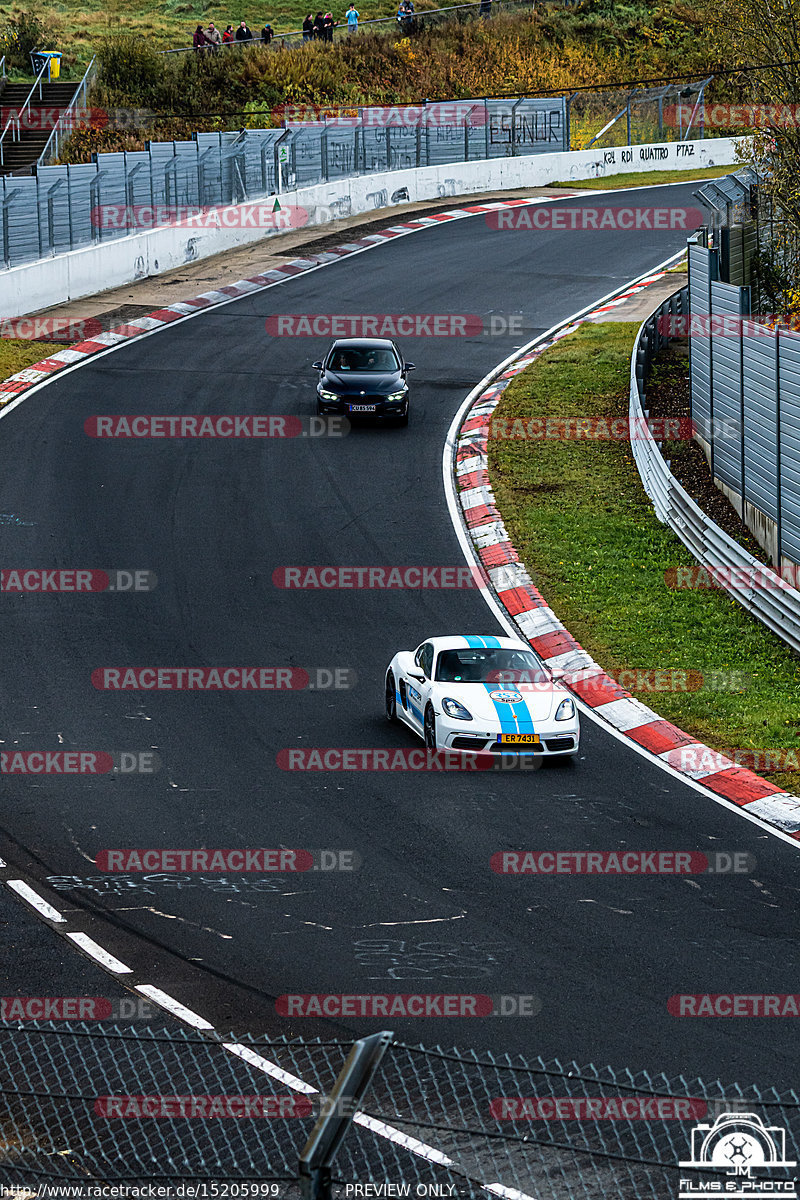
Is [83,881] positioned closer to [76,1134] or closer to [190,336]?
[76,1134]

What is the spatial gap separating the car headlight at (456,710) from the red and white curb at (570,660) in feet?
7.19

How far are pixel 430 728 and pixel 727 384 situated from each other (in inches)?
420

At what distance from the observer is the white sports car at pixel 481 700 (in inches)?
593

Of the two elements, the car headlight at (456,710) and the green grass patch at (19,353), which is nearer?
the car headlight at (456,710)

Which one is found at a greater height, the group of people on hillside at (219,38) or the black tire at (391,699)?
the group of people on hillside at (219,38)

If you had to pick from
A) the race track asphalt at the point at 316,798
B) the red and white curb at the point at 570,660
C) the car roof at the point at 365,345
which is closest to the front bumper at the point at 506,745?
the race track asphalt at the point at 316,798

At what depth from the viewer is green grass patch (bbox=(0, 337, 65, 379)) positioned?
103ft

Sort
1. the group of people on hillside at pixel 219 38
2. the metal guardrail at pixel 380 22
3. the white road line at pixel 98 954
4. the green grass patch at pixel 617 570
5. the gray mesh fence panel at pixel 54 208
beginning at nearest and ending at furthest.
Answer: the white road line at pixel 98 954, the green grass patch at pixel 617 570, the gray mesh fence panel at pixel 54 208, the group of people on hillside at pixel 219 38, the metal guardrail at pixel 380 22

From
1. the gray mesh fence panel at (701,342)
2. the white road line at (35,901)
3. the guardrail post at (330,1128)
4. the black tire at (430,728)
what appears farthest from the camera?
the gray mesh fence panel at (701,342)

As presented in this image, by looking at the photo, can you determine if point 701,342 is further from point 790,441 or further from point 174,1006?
point 174,1006

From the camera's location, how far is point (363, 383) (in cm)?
2803

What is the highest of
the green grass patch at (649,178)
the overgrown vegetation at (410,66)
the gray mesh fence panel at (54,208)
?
the overgrown vegetation at (410,66)

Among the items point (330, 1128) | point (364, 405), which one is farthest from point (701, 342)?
point (330, 1128)

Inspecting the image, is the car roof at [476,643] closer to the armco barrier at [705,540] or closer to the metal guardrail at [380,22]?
the armco barrier at [705,540]
